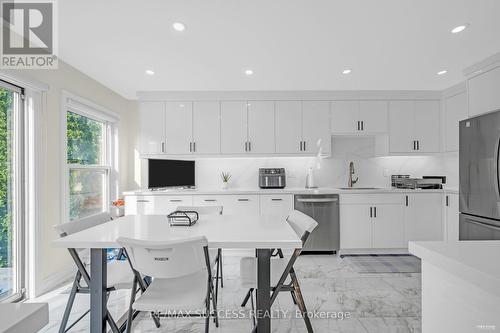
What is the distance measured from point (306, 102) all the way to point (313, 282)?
256 centimetres

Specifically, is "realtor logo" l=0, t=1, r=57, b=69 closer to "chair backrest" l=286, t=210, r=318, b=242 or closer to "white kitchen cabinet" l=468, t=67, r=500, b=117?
"chair backrest" l=286, t=210, r=318, b=242

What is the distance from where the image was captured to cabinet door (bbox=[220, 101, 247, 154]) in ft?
12.8

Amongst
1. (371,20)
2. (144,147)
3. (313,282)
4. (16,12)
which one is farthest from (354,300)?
(16,12)

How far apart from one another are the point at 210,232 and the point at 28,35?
98.5 inches

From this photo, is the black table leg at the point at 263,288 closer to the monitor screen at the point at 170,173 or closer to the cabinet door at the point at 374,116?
the monitor screen at the point at 170,173

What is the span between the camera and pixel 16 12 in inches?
78.8

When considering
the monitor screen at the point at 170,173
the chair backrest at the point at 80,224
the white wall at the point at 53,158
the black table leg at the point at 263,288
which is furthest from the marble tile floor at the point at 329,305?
the monitor screen at the point at 170,173

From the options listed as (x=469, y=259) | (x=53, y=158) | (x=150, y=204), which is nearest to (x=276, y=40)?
(x=469, y=259)

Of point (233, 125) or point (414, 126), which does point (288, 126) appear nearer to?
point (233, 125)

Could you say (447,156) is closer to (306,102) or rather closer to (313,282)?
(306,102)

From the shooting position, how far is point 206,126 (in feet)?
12.8

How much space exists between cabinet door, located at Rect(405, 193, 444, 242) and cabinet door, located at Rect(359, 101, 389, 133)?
111 centimetres

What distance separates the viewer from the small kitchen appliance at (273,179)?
396 centimetres

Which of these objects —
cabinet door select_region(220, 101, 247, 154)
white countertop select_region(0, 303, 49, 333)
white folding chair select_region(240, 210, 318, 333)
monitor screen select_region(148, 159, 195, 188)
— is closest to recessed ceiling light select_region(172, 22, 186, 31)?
cabinet door select_region(220, 101, 247, 154)
